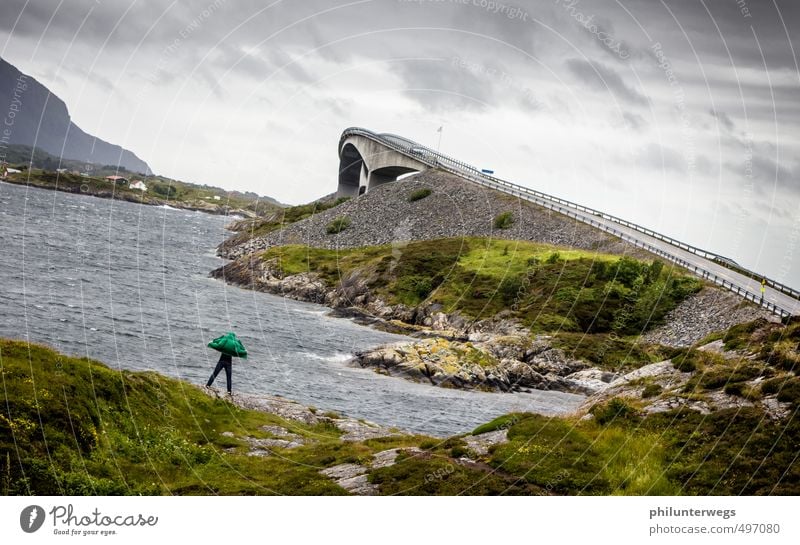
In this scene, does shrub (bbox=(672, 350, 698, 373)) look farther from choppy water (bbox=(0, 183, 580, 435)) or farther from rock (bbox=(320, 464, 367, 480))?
rock (bbox=(320, 464, 367, 480))

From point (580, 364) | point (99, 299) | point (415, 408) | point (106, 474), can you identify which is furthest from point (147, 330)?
point (106, 474)

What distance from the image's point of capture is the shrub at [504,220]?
132875mm

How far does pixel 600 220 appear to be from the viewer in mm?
134750

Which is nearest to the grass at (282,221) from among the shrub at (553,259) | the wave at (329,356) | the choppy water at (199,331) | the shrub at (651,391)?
the choppy water at (199,331)

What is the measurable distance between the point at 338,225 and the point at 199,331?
286 ft

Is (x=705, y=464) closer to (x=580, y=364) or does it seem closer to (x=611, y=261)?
(x=580, y=364)

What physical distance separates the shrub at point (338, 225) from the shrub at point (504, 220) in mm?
33708

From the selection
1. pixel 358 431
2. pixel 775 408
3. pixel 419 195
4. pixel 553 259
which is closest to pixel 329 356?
pixel 358 431

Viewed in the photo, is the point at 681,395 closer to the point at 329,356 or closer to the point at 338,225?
the point at 329,356

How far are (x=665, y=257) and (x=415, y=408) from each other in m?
60.9

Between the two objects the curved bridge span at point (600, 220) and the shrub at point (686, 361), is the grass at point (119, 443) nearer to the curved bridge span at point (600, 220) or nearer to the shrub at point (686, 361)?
Result: the shrub at point (686, 361)
